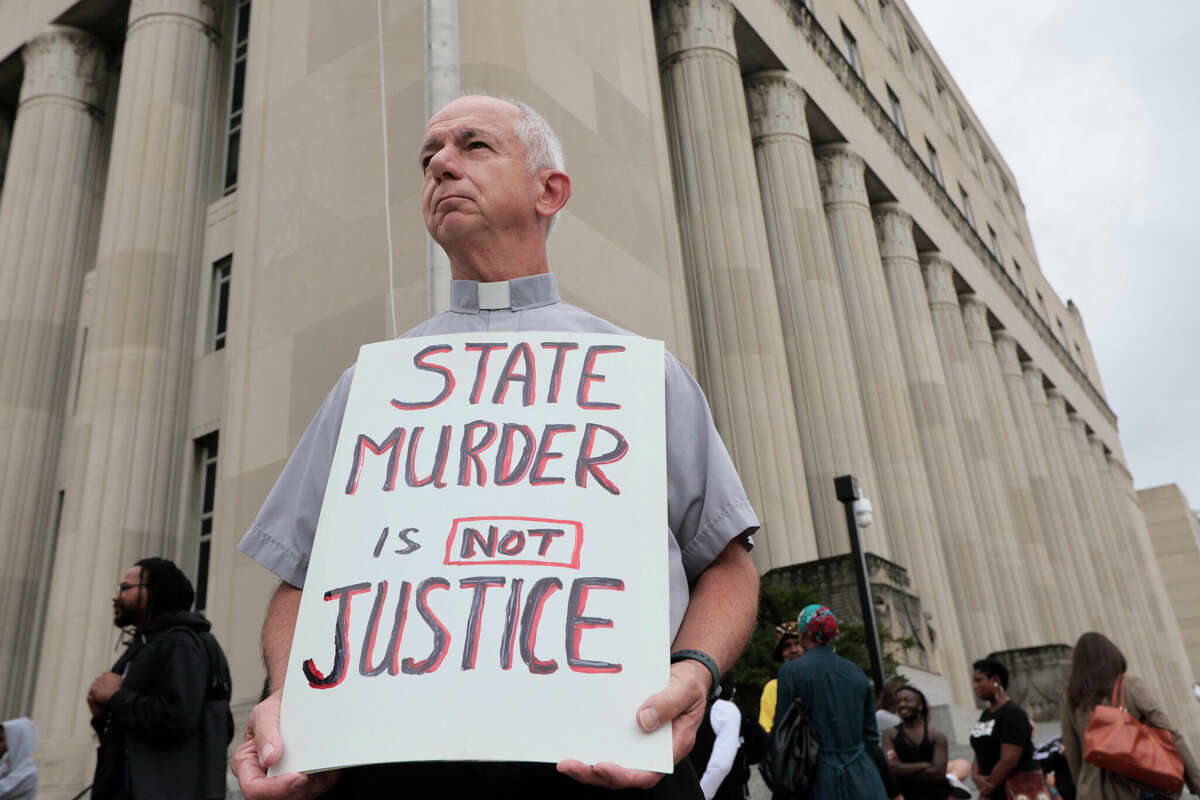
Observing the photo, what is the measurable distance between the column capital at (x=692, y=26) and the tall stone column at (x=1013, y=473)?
14.4m

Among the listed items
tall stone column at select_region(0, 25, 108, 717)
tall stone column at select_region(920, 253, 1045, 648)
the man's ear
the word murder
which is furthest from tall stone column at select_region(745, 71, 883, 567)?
the word murder

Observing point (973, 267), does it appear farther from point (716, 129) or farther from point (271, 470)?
point (271, 470)

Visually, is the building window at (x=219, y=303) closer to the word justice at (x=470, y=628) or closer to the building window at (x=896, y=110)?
the word justice at (x=470, y=628)

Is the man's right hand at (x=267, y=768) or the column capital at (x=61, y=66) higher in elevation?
the column capital at (x=61, y=66)

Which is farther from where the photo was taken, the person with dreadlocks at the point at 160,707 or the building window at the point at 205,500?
the building window at the point at 205,500

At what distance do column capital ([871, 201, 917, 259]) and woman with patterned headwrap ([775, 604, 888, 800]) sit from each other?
74.4ft

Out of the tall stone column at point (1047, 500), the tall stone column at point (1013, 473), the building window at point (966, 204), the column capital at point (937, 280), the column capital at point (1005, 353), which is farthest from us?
the building window at point (966, 204)

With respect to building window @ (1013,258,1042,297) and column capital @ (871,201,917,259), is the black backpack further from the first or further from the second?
building window @ (1013,258,1042,297)

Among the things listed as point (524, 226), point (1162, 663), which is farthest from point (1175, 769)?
point (1162, 663)

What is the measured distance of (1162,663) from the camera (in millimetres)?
39125

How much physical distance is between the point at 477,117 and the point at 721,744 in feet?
15.5

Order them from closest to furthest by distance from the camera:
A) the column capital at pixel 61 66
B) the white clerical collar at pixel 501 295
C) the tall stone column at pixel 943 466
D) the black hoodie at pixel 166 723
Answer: the white clerical collar at pixel 501 295 → the black hoodie at pixel 166 723 → the column capital at pixel 61 66 → the tall stone column at pixel 943 466

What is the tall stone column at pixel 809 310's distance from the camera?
18.6 m

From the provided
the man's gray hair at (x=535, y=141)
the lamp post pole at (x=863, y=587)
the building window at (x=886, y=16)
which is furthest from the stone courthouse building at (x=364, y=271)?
the man's gray hair at (x=535, y=141)
